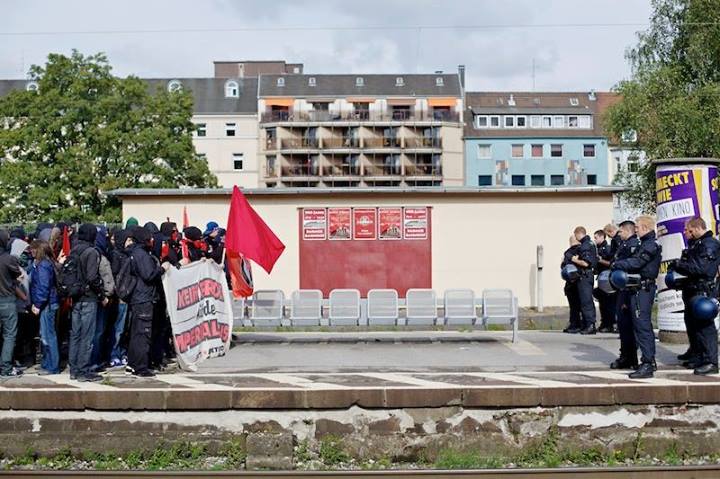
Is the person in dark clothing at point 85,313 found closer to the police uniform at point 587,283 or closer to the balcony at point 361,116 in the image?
the police uniform at point 587,283

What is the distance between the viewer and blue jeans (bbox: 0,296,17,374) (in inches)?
456

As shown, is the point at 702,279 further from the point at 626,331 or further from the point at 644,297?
the point at 626,331

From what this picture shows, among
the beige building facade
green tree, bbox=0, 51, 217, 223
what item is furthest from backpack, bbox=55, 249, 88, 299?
green tree, bbox=0, 51, 217, 223

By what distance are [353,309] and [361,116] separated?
75.6 m

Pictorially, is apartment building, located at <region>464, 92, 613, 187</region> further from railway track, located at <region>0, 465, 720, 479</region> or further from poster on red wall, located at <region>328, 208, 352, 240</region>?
→ railway track, located at <region>0, 465, 720, 479</region>

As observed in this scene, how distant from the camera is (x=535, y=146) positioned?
286 feet

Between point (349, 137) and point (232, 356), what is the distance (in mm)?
77153

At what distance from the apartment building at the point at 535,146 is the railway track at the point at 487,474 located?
76.9 m

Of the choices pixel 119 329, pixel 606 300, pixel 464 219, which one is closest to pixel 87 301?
pixel 119 329

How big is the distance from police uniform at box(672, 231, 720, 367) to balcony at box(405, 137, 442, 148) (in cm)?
7811

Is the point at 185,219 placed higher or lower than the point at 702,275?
higher

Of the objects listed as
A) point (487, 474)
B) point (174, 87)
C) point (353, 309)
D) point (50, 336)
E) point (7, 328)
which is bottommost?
point (487, 474)

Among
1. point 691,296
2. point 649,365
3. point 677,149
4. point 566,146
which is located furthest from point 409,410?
point 566,146

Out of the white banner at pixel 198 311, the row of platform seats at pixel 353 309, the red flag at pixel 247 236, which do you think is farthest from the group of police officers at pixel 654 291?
the white banner at pixel 198 311
